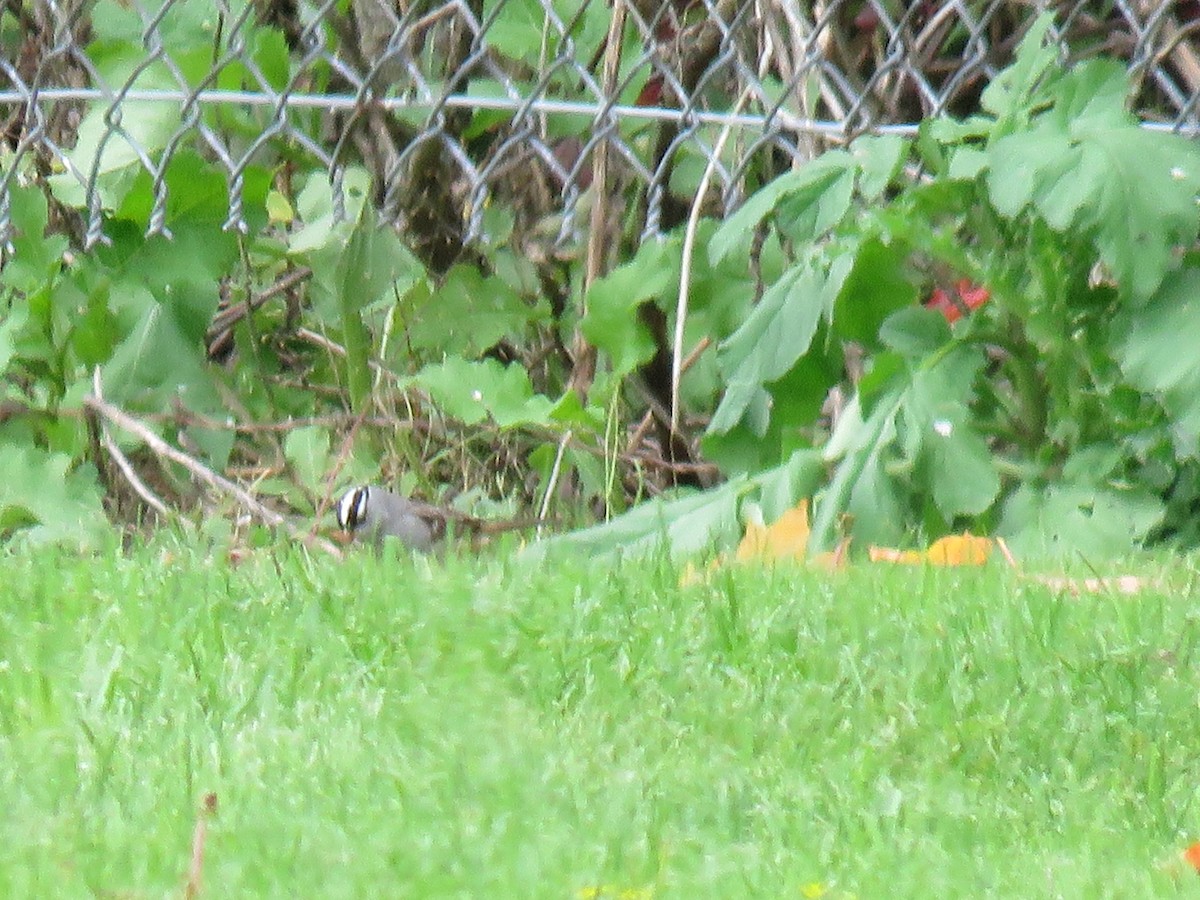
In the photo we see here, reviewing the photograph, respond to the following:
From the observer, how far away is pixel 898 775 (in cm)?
256

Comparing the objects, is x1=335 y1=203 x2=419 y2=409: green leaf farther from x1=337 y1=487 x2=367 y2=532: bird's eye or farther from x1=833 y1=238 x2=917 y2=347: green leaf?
x1=833 y1=238 x2=917 y2=347: green leaf

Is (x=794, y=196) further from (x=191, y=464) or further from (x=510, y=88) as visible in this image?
(x=191, y=464)

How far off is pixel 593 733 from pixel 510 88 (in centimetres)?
223

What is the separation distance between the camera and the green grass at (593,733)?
219 centimetres

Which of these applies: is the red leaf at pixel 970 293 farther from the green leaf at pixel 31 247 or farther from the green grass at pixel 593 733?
the green leaf at pixel 31 247

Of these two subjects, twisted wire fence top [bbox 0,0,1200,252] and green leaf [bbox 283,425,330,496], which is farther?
green leaf [bbox 283,425,330,496]

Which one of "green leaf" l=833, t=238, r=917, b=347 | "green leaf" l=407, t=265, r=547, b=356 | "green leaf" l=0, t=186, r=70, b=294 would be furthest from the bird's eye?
"green leaf" l=833, t=238, r=917, b=347

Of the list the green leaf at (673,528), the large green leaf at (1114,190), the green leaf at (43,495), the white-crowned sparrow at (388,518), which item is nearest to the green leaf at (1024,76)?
the large green leaf at (1114,190)

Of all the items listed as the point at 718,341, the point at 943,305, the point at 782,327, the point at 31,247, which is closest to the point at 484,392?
the point at 718,341

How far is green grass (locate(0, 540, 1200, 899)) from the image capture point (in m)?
2.19

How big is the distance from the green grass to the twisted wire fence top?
1.39m

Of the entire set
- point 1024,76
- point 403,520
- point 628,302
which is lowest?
point 403,520

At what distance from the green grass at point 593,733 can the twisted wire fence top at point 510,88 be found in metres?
1.39

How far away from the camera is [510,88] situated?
4.50m
